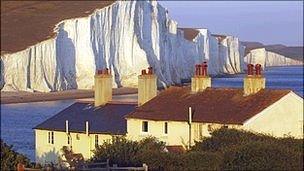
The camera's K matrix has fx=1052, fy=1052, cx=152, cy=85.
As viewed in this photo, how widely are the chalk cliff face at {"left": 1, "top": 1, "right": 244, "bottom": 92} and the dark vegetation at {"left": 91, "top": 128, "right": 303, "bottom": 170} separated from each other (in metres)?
59.0

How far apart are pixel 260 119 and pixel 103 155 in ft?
12.5

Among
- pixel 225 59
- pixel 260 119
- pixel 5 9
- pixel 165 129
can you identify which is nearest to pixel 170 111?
pixel 165 129

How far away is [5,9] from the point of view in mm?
108500

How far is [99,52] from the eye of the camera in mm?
83188

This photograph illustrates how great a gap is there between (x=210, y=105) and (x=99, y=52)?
62209 millimetres

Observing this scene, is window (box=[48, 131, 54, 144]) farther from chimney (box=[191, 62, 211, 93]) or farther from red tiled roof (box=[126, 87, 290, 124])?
chimney (box=[191, 62, 211, 93])

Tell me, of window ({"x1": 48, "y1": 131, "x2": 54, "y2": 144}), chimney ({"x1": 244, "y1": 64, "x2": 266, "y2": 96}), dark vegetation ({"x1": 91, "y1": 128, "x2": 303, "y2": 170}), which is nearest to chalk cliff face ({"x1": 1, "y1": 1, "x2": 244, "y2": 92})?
window ({"x1": 48, "y1": 131, "x2": 54, "y2": 144})

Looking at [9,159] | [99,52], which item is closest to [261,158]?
[9,159]

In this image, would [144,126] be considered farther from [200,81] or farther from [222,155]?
[222,155]

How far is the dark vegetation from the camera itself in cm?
1507

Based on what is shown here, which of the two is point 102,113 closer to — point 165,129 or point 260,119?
point 165,129

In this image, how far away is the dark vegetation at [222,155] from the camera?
593 inches

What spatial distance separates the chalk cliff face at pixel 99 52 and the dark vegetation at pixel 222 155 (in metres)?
59.0

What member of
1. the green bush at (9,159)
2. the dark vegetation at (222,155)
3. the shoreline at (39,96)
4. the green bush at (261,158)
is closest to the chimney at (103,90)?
the dark vegetation at (222,155)
